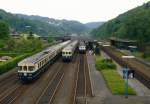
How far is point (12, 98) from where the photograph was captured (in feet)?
115

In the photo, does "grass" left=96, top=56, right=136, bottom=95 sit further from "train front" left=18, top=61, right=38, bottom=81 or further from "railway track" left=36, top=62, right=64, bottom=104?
"train front" left=18, top=61, right=38, bottom=81

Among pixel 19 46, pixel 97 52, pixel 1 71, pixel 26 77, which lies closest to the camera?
pixel 26 77

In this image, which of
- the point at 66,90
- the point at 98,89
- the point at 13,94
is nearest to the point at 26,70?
the point at 13,94

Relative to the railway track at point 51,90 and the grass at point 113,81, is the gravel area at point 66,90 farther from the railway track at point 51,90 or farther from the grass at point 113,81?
the grass at point 113,81

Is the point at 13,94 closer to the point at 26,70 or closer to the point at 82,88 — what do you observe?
the point at 26,70

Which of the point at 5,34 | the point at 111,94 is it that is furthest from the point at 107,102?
the point at 5,34

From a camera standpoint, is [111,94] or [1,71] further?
[1,71]

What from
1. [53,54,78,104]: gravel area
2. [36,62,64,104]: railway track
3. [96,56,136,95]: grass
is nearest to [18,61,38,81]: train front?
[36,62,64,104]: railway track

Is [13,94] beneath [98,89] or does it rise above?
beneath

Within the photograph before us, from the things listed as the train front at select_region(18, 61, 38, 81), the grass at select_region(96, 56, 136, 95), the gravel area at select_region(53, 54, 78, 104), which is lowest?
the gravel area at select_region(53, 54, 78, 104)

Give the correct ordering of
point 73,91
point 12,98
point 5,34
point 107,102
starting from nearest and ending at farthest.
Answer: point 107,102, point 12,98, point 73,91, point 5,34

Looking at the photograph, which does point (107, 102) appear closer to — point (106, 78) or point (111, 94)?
point (111, 94)

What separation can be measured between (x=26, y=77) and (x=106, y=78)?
11808mm

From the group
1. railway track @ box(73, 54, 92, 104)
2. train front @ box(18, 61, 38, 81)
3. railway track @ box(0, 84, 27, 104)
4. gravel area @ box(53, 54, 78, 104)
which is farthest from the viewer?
train front @ box(18, 61, 38, 81)
